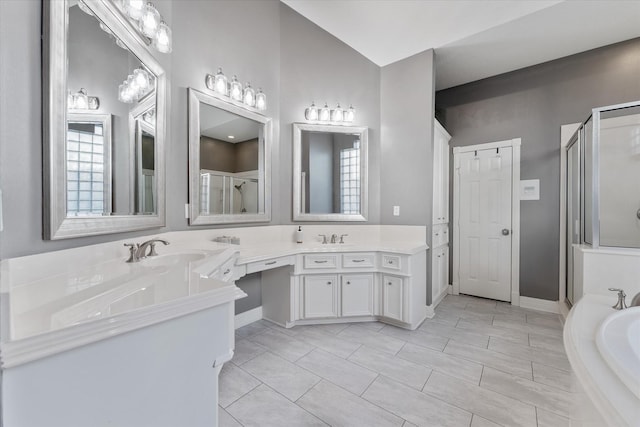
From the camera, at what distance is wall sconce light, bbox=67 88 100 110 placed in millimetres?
1034

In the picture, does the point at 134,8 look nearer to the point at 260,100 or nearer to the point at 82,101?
the point at 82,101

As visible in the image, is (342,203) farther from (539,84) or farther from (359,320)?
(539,84)

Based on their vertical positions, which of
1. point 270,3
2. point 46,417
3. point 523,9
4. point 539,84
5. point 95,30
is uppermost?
point 270,3

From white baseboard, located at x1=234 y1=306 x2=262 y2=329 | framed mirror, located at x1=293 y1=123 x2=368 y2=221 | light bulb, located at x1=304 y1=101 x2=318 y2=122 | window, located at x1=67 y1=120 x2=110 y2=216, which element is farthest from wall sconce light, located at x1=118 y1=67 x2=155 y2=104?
white baseboard, located at x1=234 y1=306 x2=262 y2=329

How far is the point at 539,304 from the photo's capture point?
3119 mm

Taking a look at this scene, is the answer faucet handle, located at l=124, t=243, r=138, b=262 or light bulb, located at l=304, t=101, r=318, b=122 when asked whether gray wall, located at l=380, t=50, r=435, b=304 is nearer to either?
light bulb, located at l=304, t=101, r=318, b=122

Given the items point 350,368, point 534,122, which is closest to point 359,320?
point 350,368

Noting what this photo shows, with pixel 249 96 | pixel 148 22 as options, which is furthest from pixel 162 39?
pixel 249 96

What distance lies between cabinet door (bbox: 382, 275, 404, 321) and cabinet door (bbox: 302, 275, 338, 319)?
507 mm

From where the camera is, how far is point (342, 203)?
304 cm

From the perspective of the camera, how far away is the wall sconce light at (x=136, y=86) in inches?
54.2

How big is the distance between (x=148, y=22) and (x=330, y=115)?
6.28 feet

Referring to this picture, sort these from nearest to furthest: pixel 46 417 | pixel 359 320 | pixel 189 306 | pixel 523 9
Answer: pixel 46 417, pixel 189 306, pixel 523 9, pixel 359 320

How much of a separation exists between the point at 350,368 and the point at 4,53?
2320 millimetres
